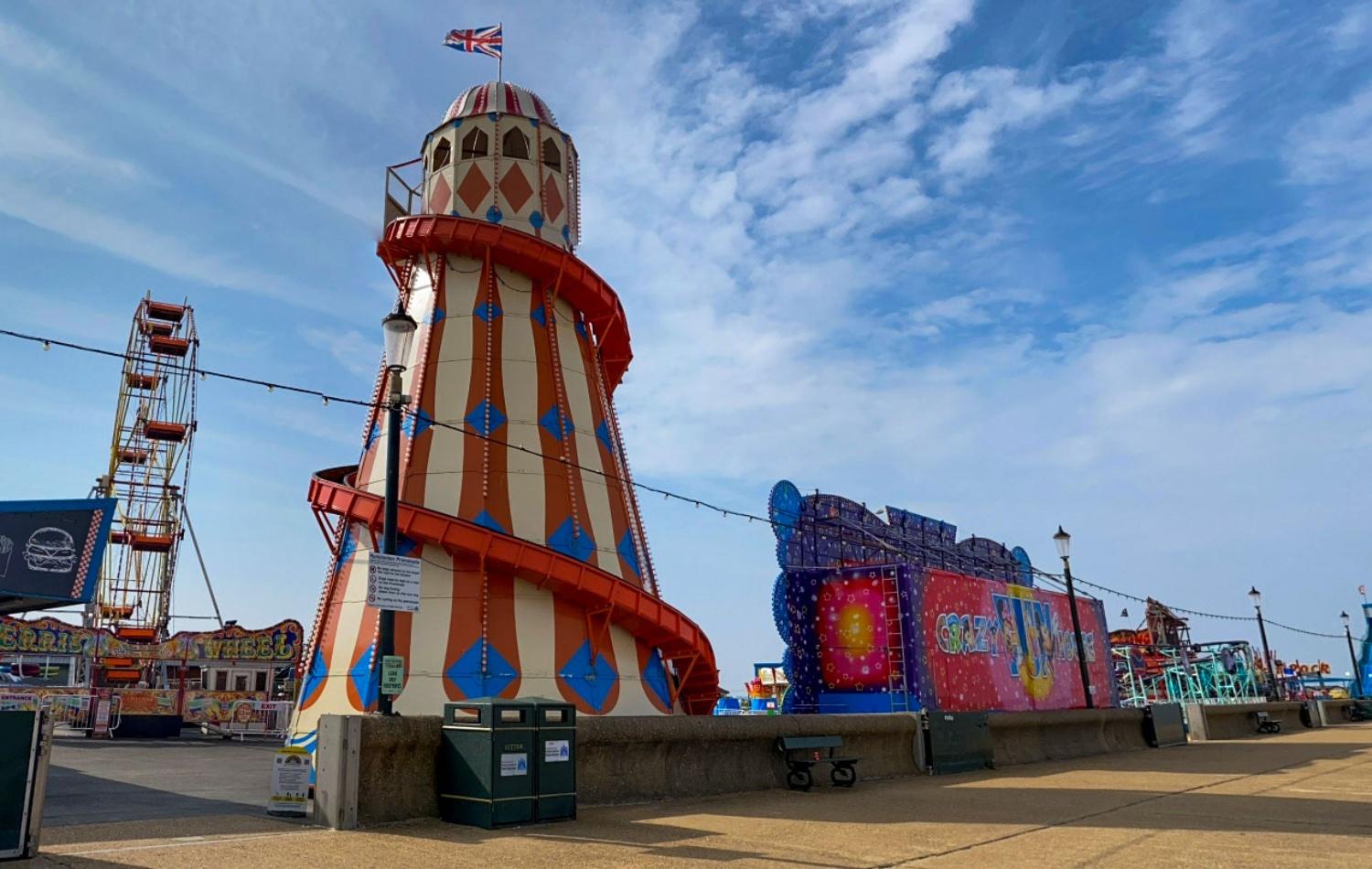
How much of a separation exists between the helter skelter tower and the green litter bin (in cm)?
681

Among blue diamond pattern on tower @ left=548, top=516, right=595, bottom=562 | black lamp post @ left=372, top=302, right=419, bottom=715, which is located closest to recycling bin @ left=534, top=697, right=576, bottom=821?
black lamp post @ left=372, top=302, right=419, bottom=715

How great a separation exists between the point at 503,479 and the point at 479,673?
3.95 metres

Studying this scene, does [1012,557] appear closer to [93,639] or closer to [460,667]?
[460,667]

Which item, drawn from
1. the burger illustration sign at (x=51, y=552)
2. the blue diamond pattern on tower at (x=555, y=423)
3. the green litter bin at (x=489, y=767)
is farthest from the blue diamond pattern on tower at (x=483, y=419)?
the green litter bin at (x=489, y=767)

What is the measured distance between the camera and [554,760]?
34.2 feet

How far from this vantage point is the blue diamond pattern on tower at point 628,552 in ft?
66.9

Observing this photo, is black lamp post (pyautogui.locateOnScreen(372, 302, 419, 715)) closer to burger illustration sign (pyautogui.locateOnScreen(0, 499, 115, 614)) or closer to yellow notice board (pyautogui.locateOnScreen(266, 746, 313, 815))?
yellow notice board (pyautogui.locateOnScreen(266, 746, 313, 815))

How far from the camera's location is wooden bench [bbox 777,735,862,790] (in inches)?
547

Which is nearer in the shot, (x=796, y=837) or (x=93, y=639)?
(x=796, y=837)

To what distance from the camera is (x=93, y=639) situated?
41.8 meters

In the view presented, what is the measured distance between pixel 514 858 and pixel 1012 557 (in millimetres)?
43658

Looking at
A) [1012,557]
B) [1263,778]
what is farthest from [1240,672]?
[1263,778]

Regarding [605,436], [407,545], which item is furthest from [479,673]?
[605,436]

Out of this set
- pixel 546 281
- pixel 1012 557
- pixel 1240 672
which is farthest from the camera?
pixel 1240 672
